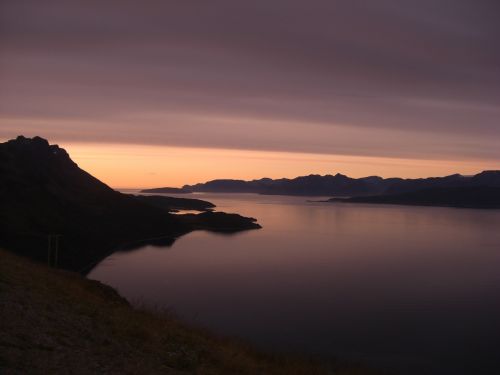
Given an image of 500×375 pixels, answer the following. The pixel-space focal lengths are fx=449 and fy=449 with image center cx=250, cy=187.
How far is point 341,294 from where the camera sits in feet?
191

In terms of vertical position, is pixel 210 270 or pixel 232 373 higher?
pixel 232 373

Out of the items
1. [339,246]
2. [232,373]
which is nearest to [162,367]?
[232,373]

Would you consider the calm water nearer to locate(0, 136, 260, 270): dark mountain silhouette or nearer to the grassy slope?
locate(0, 136, 260, 270): dark mountain silhouette

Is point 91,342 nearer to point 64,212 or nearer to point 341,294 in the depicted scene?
point 341,294

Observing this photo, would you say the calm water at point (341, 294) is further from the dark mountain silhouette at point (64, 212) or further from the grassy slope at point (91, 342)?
the grassy slope at point (91, 342)

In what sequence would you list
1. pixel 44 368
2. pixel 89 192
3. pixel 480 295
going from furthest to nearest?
pixel 89 192
pixel 480 295
pixel 44 368

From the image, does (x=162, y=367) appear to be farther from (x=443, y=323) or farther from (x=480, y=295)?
(x=480, y=295)

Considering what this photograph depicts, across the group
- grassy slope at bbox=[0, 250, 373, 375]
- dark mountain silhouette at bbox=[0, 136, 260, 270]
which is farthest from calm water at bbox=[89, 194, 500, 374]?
grassy slope at bbox=[0, 250, 373, 375]

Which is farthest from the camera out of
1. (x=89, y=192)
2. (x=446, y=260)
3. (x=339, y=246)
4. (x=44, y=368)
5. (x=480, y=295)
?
(x=89, y=192)

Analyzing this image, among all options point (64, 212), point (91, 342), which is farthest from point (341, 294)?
point (64, 212)

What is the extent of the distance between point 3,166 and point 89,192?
2763 centimetres

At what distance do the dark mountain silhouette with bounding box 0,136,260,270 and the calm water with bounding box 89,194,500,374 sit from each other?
39.2 ft

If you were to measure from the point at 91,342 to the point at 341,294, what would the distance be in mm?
47740

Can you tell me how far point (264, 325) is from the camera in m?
44.1
